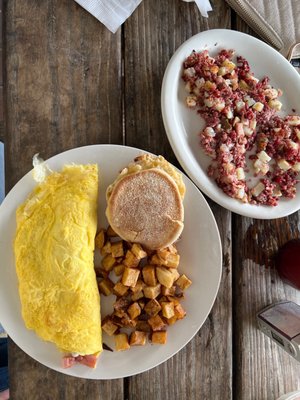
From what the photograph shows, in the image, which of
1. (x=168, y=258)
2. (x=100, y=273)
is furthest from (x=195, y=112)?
(x=100, y=273)

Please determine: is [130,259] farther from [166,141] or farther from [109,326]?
[166,141]

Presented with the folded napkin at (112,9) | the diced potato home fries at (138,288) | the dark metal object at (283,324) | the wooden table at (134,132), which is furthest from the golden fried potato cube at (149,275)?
the folded napkin at (112,9)

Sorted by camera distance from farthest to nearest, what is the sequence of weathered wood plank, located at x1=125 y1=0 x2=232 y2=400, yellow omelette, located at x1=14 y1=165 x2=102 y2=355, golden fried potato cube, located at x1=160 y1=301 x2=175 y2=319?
weathered wood plank, located at x1=125 y1=0 x2=232 y2=400
golden fried potato cube, located at x1=160 y1=301 x2=175 y2=319
yellow omelette, located at x1=14 y1=165 x2=102 y2=355

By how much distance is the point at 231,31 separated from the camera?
4.67 feet

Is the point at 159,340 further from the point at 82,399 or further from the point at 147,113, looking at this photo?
the point at 147,113

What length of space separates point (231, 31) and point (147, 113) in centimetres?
34

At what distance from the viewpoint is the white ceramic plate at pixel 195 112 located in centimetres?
136

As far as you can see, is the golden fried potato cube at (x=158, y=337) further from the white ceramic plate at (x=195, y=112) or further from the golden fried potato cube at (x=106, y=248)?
the white ceramic plate at (x=195, y=112)

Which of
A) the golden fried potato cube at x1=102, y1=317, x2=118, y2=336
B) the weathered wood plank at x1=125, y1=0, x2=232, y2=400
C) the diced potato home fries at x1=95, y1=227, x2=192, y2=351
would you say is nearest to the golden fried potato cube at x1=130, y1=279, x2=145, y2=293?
the diced potato home fries at x1=95, y1=227, x2=192, y2=351

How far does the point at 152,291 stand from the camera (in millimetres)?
1324

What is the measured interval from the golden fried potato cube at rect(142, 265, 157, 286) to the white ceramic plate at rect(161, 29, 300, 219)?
0.26 metres

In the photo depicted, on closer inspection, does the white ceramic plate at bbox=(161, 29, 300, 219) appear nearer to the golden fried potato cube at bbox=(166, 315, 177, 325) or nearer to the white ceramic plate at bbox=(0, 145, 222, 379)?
the white ceramic plate at bbox=(0, 145, 222, 379)

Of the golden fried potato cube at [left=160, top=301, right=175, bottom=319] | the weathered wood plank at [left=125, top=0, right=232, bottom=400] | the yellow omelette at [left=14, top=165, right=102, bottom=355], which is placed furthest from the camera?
the weathered wood plank at [left=125, top=0, right=232, bottom=400]

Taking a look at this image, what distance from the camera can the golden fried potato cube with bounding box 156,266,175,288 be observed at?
4.31ft
